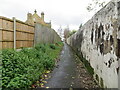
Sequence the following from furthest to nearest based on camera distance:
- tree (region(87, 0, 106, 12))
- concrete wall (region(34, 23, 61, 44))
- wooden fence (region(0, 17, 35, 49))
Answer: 1. tree (region(87, 0, 106, 12))
2. concrete wall (region(34, 23, 61, 44))
3. wooden fence (region(0, 17, 35, 49))

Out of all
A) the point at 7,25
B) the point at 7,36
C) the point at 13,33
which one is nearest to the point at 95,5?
the point at 13,33

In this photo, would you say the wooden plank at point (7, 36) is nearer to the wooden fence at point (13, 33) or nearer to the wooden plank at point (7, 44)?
the wooden fence at point (13, 33)

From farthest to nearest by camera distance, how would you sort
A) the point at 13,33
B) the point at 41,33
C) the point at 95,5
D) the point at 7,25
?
the point at 95,5
the point at 41,33
the point at 13,33
the point at 7,25

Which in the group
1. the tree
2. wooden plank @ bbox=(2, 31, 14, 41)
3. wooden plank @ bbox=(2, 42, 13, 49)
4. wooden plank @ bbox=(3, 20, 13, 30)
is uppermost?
the tree

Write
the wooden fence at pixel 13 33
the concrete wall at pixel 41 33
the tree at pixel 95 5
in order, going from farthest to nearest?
1. the tree at pixel 95 5
2. the concrete wall at pixel 41 33
3. the wooden fence at pixel 13 33

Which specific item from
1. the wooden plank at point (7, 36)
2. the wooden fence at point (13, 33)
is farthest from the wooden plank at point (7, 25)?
the wooden plank at point (7, 36)

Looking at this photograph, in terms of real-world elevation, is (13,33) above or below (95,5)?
below

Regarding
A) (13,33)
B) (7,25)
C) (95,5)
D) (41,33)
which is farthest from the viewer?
(95,5)

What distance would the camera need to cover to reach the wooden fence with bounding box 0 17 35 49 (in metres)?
3.56

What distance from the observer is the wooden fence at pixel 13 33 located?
Result: 356 centimetres

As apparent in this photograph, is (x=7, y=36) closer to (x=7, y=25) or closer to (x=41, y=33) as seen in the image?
(x=7, y=25)

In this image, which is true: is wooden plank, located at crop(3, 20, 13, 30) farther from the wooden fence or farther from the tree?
the tree

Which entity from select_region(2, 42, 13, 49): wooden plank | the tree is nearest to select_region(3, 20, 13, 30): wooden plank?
select_region(2, 42, 13, 49): wooden plank

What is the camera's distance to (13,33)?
4.12m
